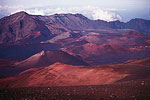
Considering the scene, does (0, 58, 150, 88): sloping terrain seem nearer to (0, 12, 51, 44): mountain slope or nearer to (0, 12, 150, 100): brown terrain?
(0, 12, 150, 100): brown terrain

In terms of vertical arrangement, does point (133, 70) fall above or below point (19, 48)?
above

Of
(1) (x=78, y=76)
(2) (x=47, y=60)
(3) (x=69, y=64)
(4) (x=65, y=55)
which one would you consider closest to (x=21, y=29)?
(2) (x=47, y=60)

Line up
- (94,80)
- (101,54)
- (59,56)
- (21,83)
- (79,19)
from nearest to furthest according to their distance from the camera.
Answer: (94,80), (21,83), (59,56), (101,54), (79,19)

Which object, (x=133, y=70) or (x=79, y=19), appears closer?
(x=133, y=70)

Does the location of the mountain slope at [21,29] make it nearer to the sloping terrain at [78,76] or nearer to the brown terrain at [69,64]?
the brown terrain at [69,64]

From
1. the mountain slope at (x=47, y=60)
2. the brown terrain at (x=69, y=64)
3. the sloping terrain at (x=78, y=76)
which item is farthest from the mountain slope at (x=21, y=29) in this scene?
the sloping terrain at (x=78, y=76)

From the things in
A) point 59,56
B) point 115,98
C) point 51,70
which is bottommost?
point 59,56

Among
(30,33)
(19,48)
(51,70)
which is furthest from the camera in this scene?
(30,33)

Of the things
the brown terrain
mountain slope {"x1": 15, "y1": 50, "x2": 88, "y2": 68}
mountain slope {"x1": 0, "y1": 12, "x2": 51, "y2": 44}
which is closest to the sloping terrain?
the brown terrain

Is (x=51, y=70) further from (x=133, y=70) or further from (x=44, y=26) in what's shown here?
(x=44, y=26)

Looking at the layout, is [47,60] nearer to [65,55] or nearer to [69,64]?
[65,55]

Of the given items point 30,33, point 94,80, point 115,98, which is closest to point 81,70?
point 94,80
